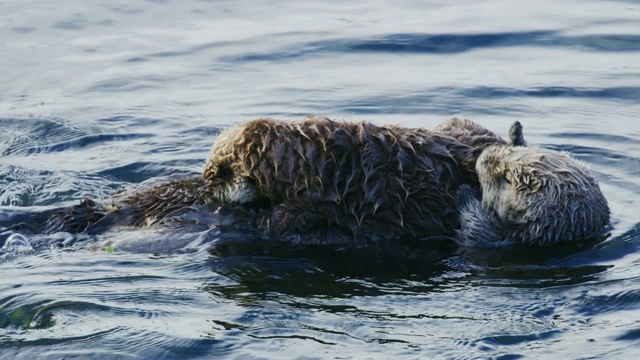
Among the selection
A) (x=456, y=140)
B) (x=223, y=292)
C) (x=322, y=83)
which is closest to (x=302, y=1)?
(x=322, y=83)

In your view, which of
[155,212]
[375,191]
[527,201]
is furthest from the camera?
[155,212]

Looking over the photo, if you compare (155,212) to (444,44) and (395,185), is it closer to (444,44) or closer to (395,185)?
(395,185)

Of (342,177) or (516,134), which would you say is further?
(516,134)

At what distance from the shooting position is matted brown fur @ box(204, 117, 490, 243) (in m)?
6.48

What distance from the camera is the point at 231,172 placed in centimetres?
668

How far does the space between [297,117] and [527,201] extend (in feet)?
12.9

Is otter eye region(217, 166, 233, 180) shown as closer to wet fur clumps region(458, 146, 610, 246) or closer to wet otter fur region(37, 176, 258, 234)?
wet otter fur region(37, 176, 258, 234)

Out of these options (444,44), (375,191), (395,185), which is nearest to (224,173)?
(375,191)

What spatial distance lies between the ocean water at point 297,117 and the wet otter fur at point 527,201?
0.47 ft

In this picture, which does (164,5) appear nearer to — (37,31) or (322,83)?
(37,31)

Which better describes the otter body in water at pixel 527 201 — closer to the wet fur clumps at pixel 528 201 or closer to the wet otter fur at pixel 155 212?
the wet fur clumps at pixel 528 201

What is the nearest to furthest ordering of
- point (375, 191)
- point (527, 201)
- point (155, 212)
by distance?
point (375, 191)
point (527, 201)
point (155, 212)

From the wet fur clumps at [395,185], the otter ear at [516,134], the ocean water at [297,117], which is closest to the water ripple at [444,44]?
the ocean water at [297,117]

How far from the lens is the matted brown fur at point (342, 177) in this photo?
648 centimetres
